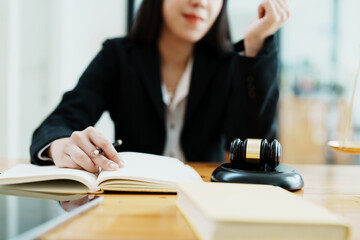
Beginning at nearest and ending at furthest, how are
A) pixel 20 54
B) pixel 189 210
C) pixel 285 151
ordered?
1. pixel 189 210
2. pixel 20 54
3. pixel 285 151

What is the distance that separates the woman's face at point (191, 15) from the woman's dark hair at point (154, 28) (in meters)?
0.12

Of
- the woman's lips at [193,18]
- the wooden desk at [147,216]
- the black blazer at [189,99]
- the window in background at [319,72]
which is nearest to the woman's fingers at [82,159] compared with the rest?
the wooden desk at [147,216]

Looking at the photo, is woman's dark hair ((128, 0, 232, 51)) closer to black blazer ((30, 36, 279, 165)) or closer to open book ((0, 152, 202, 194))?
black blazer ((30, 36, 279, 165))

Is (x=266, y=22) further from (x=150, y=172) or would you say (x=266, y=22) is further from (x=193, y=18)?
(x=150, y=172)

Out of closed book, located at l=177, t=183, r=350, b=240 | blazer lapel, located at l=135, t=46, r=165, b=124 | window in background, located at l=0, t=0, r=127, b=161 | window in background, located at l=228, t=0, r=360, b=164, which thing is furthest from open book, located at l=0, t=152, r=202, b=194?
window in background, located at l=228, t=0, r=360, b=164

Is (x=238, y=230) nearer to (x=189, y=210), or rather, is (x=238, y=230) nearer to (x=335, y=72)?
(x=189, y=210)

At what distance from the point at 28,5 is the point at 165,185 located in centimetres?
234

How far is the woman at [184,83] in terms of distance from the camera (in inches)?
43.6

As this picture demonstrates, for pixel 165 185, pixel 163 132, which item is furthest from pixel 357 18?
pixel 165 185

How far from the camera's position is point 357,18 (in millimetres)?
4035

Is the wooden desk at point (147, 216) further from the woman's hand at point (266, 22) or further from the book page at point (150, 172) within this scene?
the woman's hand at point (266, 22)

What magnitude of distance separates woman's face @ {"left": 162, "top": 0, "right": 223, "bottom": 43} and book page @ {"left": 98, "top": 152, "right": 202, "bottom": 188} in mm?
554

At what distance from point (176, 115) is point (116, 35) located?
202 centimetres

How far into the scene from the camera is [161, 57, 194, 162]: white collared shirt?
132cm
